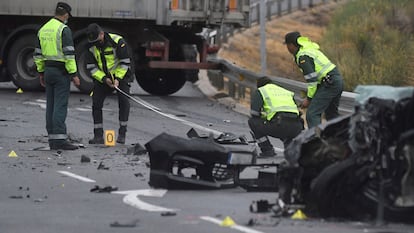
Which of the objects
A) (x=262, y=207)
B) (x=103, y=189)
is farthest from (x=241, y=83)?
(x=262, y=207)

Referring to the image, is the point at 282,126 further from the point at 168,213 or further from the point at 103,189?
the point at 168,213

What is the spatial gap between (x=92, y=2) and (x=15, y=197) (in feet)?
41.8

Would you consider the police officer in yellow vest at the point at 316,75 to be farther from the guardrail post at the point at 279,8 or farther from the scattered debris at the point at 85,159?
the guardrail post at the point at 279,8

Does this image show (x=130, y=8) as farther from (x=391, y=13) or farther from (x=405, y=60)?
(x=391, y=13)

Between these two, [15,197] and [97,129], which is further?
[97,129]

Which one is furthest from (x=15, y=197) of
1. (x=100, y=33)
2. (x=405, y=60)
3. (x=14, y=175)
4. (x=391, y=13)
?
(x=391, y=13)

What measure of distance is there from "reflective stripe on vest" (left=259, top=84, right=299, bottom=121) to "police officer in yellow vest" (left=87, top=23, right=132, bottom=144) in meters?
2.47

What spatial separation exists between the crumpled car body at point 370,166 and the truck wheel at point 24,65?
1469 cm

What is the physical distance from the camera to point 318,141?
9.13 metres

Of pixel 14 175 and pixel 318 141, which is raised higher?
pixel 318 141

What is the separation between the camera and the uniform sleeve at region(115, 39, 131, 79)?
49.1ft

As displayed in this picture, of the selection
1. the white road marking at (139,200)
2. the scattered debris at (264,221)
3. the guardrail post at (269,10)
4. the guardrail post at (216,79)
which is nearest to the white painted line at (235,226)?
the scattered debris at (264,221)

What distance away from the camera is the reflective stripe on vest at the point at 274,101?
43.9 ft

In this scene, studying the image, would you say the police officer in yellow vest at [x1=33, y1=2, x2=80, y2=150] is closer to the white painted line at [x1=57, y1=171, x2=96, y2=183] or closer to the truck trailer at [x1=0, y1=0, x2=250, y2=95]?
the white painted line at [x1=57, y1=171, x2=96, y2=183]
